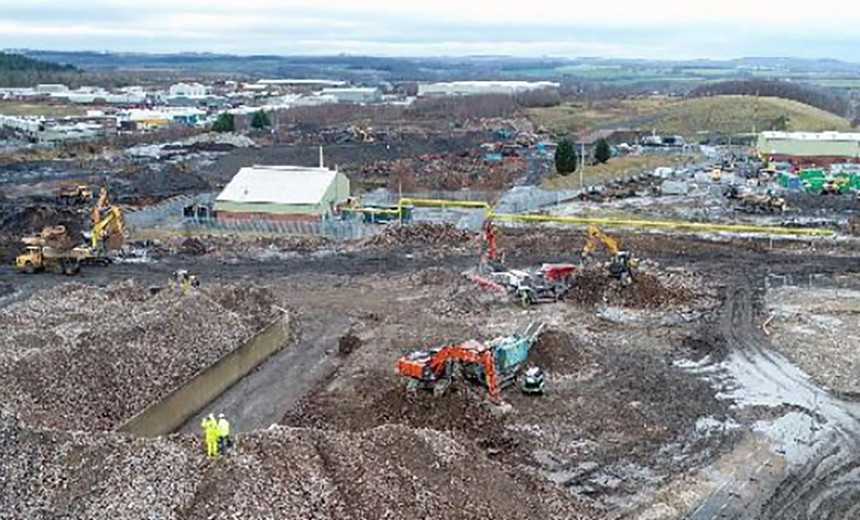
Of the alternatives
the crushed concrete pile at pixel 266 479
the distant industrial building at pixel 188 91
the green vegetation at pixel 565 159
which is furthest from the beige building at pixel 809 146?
the distant industrial building at pixel 188 91

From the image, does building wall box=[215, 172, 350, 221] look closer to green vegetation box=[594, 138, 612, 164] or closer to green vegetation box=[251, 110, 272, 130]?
green vegetation box=[594, 138, 612, 164]

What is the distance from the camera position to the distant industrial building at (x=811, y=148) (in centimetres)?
6028

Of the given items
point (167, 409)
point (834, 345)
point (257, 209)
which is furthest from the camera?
point (257, 209)

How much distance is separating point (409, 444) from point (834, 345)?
14260 mm

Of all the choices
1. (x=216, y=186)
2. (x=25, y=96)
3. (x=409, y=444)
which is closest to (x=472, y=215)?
(x=216, y=186)

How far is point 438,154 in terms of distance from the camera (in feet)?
220

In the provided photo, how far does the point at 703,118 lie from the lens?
90.5 m

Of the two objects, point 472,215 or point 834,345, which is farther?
point 472,215

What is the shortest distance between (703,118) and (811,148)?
100 ft

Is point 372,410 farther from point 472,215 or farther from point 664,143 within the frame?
point 664,143

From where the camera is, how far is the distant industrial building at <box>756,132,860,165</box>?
60.3 metres

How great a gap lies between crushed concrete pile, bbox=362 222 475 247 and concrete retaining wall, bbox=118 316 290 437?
1270 centimetres

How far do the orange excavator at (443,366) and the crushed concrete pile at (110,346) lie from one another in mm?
4883

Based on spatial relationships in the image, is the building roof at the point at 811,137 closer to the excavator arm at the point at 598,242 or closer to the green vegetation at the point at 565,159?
→ the green vegetation at the point at 565,159
